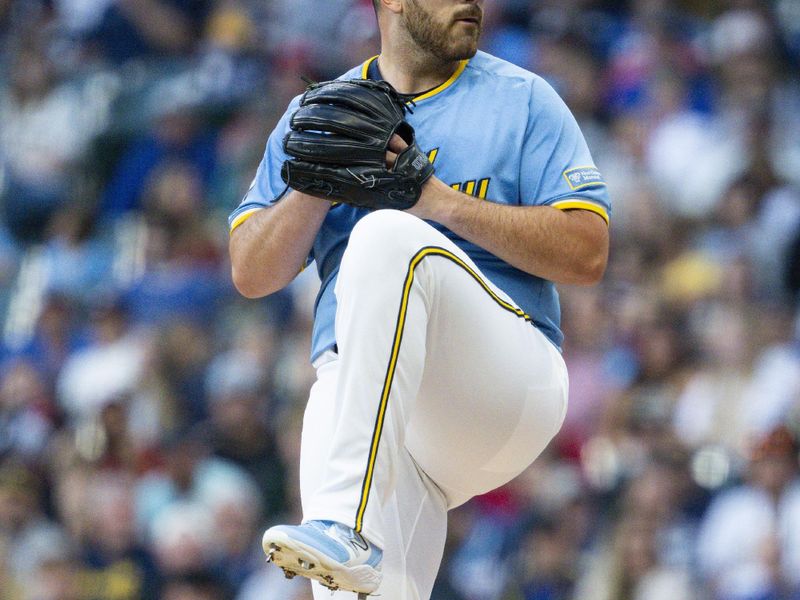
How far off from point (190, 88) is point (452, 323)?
6496 millimetres

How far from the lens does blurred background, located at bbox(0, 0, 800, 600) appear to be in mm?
5633

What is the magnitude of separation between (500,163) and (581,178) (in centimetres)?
19

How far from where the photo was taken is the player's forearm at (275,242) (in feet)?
10.8

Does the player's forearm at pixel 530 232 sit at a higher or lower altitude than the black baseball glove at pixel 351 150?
lower

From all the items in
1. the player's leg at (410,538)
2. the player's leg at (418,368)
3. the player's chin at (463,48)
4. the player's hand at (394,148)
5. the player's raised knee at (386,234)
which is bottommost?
the player's leg at (410,538)

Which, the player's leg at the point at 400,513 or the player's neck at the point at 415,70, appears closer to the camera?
the player's leg at the point at 400,513

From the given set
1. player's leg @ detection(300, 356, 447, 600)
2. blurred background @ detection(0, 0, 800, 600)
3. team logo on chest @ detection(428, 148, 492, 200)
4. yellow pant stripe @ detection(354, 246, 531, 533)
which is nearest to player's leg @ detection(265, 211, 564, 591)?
yellow pant stripe @ detection(354, 246, 531, 533)

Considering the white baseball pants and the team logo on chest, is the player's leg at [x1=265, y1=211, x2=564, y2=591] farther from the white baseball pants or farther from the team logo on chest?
the team logo on chest

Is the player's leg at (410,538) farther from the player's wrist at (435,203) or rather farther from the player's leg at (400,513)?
the player's wrist at (435,203)

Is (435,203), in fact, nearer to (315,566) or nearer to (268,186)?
(268,186)

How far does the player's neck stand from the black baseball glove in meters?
0.41

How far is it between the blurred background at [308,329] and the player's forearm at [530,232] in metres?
2.33

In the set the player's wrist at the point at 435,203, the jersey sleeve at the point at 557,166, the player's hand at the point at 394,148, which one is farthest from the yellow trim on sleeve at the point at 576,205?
the player's hand at the point at 394,148

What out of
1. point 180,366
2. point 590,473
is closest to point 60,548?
point 180,366
